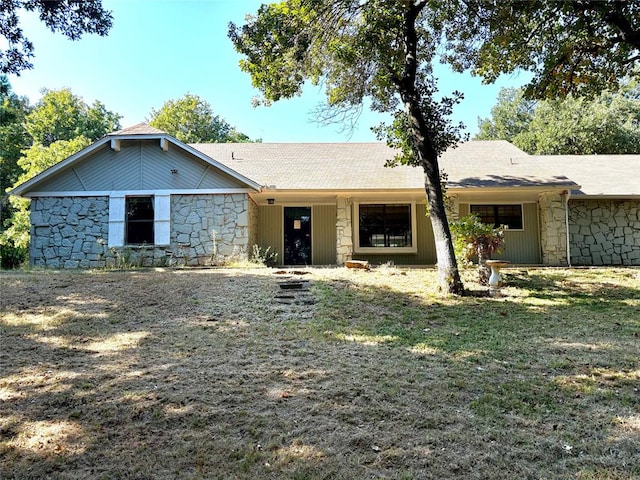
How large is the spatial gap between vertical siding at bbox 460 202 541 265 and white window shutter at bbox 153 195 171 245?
924 centimetres

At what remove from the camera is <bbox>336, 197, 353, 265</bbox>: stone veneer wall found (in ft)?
42.0

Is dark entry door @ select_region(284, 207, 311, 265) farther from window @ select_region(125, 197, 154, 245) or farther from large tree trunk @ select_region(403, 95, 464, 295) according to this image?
large tree trunk @ select_region(403, 95, 464, 295)

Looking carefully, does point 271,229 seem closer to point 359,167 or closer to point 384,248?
point 359,167

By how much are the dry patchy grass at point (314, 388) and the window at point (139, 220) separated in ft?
15.6

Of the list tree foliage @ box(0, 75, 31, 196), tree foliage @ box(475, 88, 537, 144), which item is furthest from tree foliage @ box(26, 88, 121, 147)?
tree foliage @ box(475, 88, 537, 144)

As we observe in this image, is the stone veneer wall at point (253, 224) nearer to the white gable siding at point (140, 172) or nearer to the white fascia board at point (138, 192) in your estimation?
the white fascia board at point (138, 192)

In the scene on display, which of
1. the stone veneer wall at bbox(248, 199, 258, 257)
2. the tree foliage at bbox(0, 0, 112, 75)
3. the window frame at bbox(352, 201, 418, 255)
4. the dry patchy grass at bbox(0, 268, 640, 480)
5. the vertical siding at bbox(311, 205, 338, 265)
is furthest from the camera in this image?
the vertical siding at bbox(311, 205, 338, 265)

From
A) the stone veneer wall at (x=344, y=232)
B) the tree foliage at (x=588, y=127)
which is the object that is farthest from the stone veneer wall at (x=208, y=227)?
the tree foliage at (x=588, y=127)

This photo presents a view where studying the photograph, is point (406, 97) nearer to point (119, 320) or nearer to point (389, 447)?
point (119, 320)

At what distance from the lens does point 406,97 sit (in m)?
8.92

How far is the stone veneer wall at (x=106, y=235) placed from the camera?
12.0 m

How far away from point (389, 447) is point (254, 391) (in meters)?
1.42

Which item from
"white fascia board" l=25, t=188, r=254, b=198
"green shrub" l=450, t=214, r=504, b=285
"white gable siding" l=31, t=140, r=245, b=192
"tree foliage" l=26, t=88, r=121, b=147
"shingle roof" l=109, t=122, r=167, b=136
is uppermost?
"tree foliage" l=26, t=88, r=121, b=147

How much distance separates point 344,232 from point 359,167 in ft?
8.46
